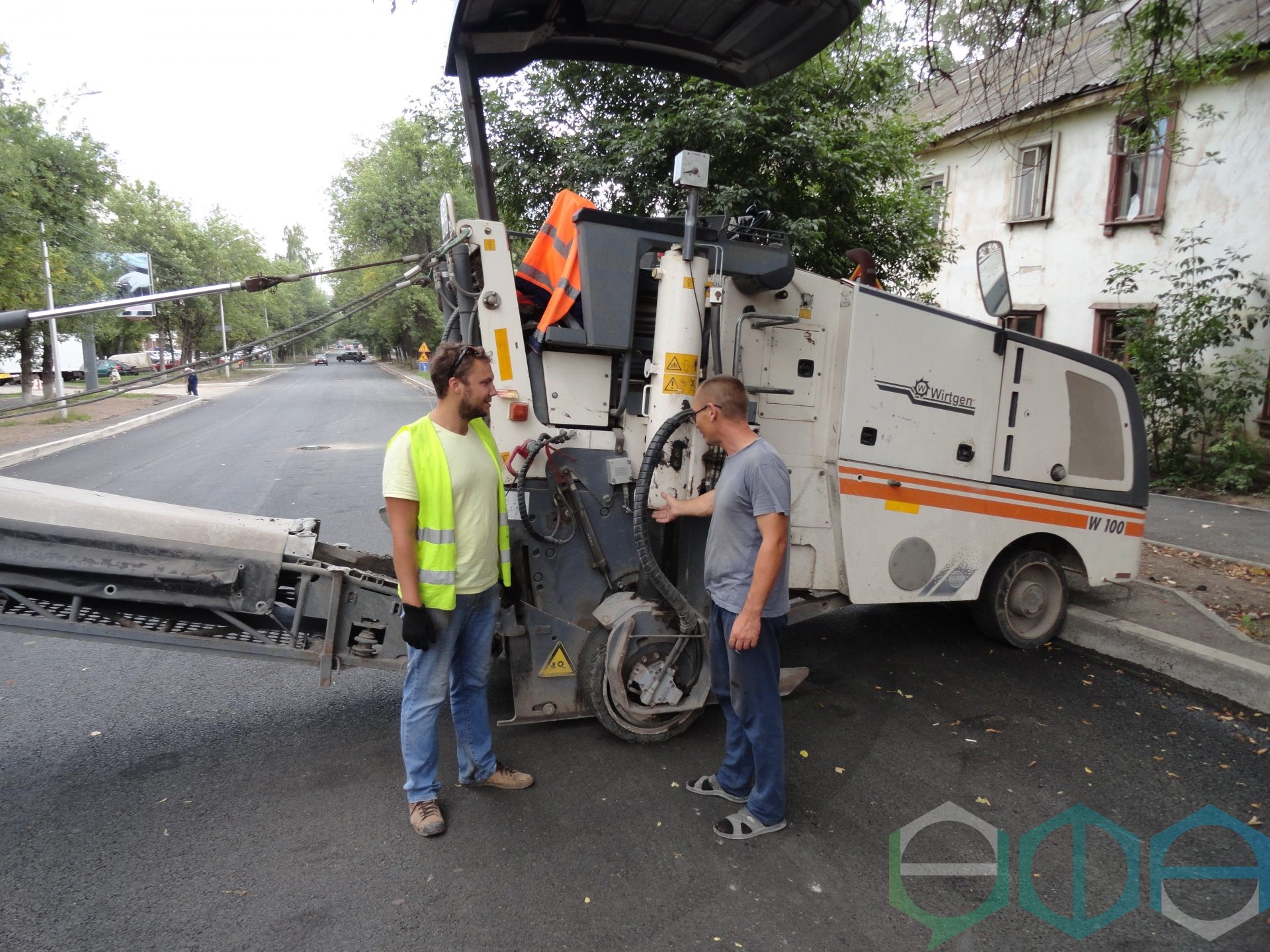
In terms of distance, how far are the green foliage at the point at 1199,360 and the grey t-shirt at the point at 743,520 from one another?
1075 centimetres

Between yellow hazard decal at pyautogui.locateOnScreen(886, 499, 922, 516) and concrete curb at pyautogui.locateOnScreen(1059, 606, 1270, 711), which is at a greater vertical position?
yellow hazard decal at pyautogui.locateOnScreen(886, 499, 922, 516)

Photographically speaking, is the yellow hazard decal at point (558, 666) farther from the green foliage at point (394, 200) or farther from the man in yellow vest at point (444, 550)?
the green foliage at point (394, 200)

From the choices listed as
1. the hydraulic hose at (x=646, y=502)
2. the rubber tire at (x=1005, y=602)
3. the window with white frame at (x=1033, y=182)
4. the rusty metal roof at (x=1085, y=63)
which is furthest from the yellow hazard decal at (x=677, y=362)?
the window with white frame at (x=1033, y=182)

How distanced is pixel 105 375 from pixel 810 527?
49277 mm

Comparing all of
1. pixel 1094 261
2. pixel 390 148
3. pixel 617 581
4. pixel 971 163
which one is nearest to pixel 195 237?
pixel 390 148

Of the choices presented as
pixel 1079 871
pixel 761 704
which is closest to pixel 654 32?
pixel 761 704

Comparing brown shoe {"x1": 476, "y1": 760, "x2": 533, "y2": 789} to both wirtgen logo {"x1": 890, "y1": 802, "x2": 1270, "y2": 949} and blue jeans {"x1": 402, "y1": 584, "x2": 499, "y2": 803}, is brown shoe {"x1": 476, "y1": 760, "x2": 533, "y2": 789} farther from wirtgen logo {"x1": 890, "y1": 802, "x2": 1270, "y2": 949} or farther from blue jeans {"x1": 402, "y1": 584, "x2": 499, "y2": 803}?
wirtgen logo {"x1": 890, "y1": 802, "x2": 1270, "y2": 949}

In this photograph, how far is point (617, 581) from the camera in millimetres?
3750

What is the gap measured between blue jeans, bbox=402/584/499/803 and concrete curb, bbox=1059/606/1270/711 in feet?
13.7

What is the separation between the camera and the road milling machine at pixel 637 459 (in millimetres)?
Answer: 3146

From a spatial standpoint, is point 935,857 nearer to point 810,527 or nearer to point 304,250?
point 810,527

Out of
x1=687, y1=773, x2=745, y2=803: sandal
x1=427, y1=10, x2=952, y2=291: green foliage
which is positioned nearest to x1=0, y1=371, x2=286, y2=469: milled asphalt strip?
x1=427, y1=10, x2=952, y2=291: green foliage

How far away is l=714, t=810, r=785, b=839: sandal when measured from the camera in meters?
3.06

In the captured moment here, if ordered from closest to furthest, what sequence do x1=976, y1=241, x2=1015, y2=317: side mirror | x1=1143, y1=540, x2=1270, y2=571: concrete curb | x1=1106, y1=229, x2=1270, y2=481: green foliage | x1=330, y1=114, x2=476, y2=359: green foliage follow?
x1=976, y1=241, x2=1015, y2=317: side mirror
x1=1143, y1=540, x2=1270, y2=571: concrete curb
x1=1106, y1=229, x2=1270, y2=481: green foliage
x1=330, y1=114, x2=476, y2=359: green foliage
